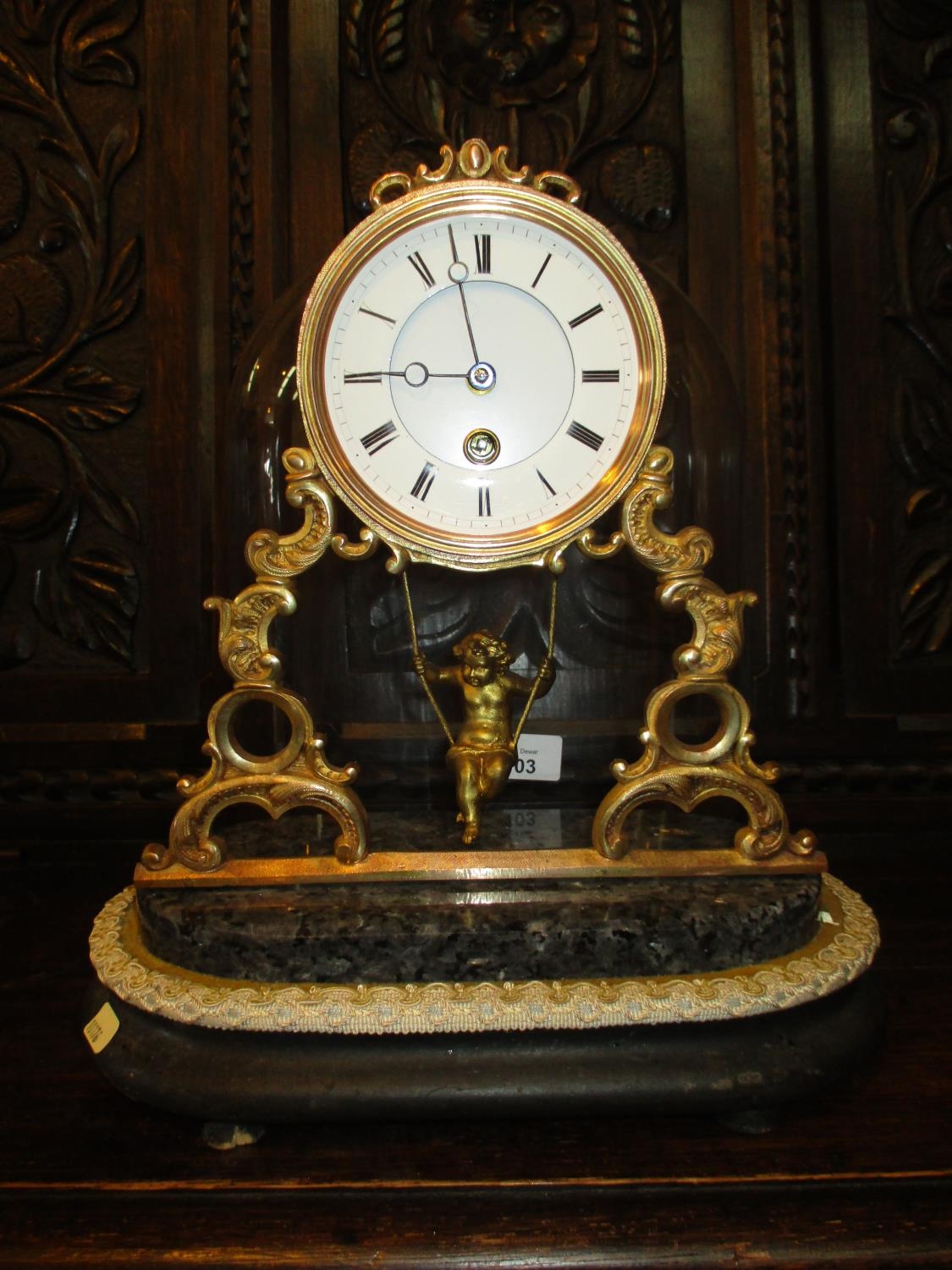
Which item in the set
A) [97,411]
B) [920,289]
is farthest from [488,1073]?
[920,289]

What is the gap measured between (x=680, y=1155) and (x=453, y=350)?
0.53 m

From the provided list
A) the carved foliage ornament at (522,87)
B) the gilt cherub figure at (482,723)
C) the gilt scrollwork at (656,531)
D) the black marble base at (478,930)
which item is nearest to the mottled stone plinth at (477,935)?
the black marble base at (478,930)

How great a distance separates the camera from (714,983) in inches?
21.0

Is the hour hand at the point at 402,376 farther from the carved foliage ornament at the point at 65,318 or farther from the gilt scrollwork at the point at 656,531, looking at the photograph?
the carved foliage ornament at the point at 65,318

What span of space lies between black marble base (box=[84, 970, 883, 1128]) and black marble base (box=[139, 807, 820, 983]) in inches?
1.5

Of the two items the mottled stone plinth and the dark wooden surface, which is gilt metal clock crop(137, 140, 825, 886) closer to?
the mottled stone plinth

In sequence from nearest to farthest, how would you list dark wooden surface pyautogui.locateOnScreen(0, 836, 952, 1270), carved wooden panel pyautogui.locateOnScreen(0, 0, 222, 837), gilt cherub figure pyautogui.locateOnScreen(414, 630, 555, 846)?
dark wooden surface pyautogui.locateOnScreen(0, 836, 952, 1270), gilt cherub figure pyautogui.locateOnScreen(414, 630, 555, 846), carved wooden panel pyautogui.locateOnScreen(0, 0, 222, 837)

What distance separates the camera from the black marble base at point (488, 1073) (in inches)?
20.0

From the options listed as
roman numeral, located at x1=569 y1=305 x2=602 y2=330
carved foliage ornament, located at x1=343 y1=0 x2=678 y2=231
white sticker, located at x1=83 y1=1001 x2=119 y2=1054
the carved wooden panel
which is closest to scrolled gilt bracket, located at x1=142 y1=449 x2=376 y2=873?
white sticker, located at x1=83 y1=1001 x2=119 y2=1054

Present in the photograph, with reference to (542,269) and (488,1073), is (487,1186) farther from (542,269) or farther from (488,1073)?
(542,269)

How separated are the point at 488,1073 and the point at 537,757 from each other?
29cm

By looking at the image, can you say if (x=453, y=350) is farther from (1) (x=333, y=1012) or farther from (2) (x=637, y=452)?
(1) (x=333, y=1012)

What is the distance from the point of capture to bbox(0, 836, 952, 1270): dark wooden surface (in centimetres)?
43

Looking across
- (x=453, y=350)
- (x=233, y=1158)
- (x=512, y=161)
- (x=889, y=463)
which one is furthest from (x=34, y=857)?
(x=889, y=463)
